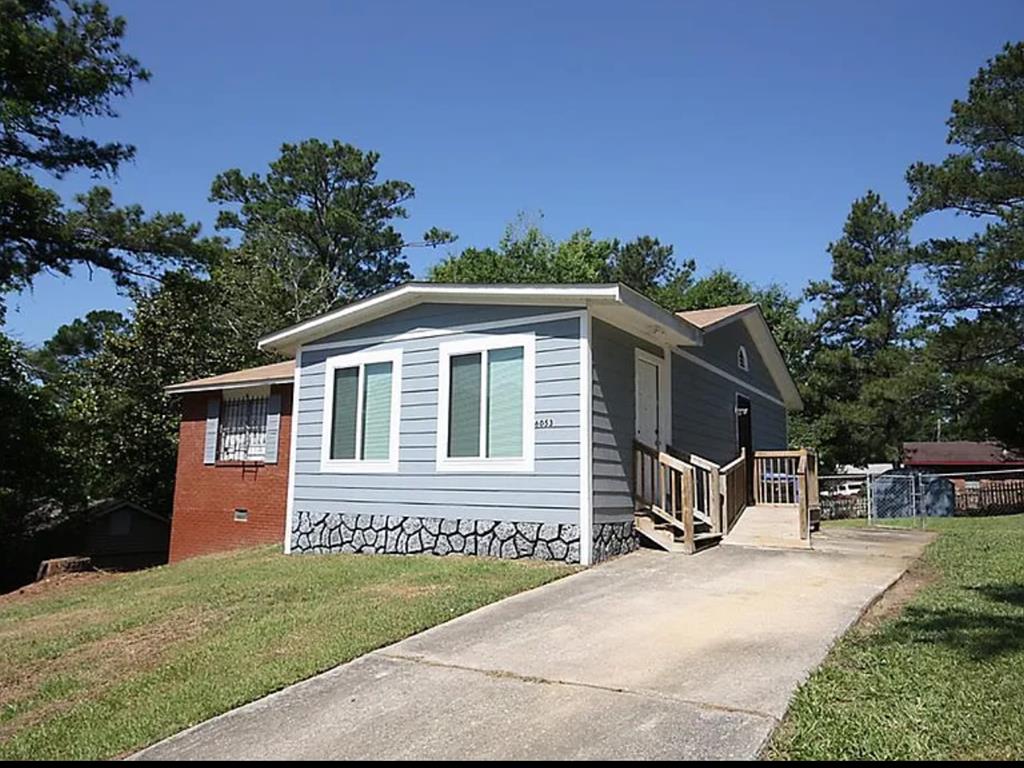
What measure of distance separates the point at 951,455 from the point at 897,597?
37516 millimetres

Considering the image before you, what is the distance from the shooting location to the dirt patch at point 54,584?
36.6ft

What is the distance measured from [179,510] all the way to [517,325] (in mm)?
9631

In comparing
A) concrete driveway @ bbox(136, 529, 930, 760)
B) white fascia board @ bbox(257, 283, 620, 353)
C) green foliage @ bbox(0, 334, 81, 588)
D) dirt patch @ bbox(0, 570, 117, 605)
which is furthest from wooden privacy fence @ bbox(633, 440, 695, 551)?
green foliage @ bbox(0, 334, 81, 588)

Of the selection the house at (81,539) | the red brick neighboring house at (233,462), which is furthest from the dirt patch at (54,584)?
the house at (81,539)

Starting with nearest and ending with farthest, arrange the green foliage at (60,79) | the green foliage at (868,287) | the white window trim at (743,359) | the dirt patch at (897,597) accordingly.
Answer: the dirt patch at (897,597)
the white window trim at (743,359)
the green foliage at (60,79)
the green foliage at (868,287)

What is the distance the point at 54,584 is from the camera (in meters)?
12.3

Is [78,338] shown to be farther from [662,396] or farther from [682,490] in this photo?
[682,490]

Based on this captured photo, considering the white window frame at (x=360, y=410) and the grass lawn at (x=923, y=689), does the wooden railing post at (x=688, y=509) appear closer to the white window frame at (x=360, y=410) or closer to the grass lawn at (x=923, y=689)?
the grass lawn at (x=923, y=689)

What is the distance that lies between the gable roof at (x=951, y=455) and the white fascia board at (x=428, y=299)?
3229 cm

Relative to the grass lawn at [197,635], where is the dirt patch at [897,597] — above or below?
above

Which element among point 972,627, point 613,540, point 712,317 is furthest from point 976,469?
point 972,627

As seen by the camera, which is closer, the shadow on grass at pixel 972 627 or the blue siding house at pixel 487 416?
the shadow on grass at pixel 972 627

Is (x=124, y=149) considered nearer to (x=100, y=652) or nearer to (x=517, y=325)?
(x=517, y=325)

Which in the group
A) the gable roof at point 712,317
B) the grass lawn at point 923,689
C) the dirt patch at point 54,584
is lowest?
the dirt patch at point 54,584
